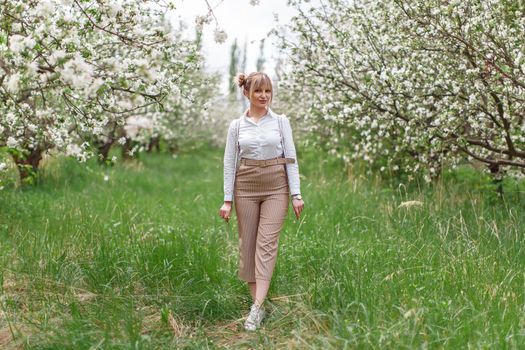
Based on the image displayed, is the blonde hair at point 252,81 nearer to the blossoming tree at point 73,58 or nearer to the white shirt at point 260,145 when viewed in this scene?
the white shirt at point 260,145

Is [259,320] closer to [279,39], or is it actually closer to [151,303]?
[151,303]

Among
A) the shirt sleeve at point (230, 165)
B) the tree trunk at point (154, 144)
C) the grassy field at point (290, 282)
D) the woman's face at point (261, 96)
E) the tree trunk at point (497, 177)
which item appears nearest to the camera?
the grassy field at point (290, 282)

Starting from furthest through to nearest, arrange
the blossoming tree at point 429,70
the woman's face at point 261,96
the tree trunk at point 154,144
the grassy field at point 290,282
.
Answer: the tree trunk at point 154,144
the blossoming tree at point 429,70
the woman's face at point 261,96
the grassy field at point 290,282

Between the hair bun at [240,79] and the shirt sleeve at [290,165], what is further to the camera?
the hair bun at [240,79]

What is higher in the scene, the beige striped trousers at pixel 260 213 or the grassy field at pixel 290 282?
the beige striped trousers at pixel 260 213

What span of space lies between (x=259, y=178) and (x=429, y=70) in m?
2.69

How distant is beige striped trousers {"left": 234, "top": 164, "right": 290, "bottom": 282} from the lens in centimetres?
463

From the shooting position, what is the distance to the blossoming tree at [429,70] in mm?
5871

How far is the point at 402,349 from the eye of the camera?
139 inches

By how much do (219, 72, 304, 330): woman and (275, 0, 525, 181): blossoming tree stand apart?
2.03m

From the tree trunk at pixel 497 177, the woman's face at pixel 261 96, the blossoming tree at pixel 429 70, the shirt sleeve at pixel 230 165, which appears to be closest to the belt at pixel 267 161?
the shirt sleeve at pixel 230 165

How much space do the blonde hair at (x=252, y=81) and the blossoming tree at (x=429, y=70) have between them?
6.42 feet

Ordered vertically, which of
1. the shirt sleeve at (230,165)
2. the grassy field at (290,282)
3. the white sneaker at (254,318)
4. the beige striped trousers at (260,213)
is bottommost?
the white sneaker at (254,318)

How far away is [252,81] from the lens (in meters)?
4.66
